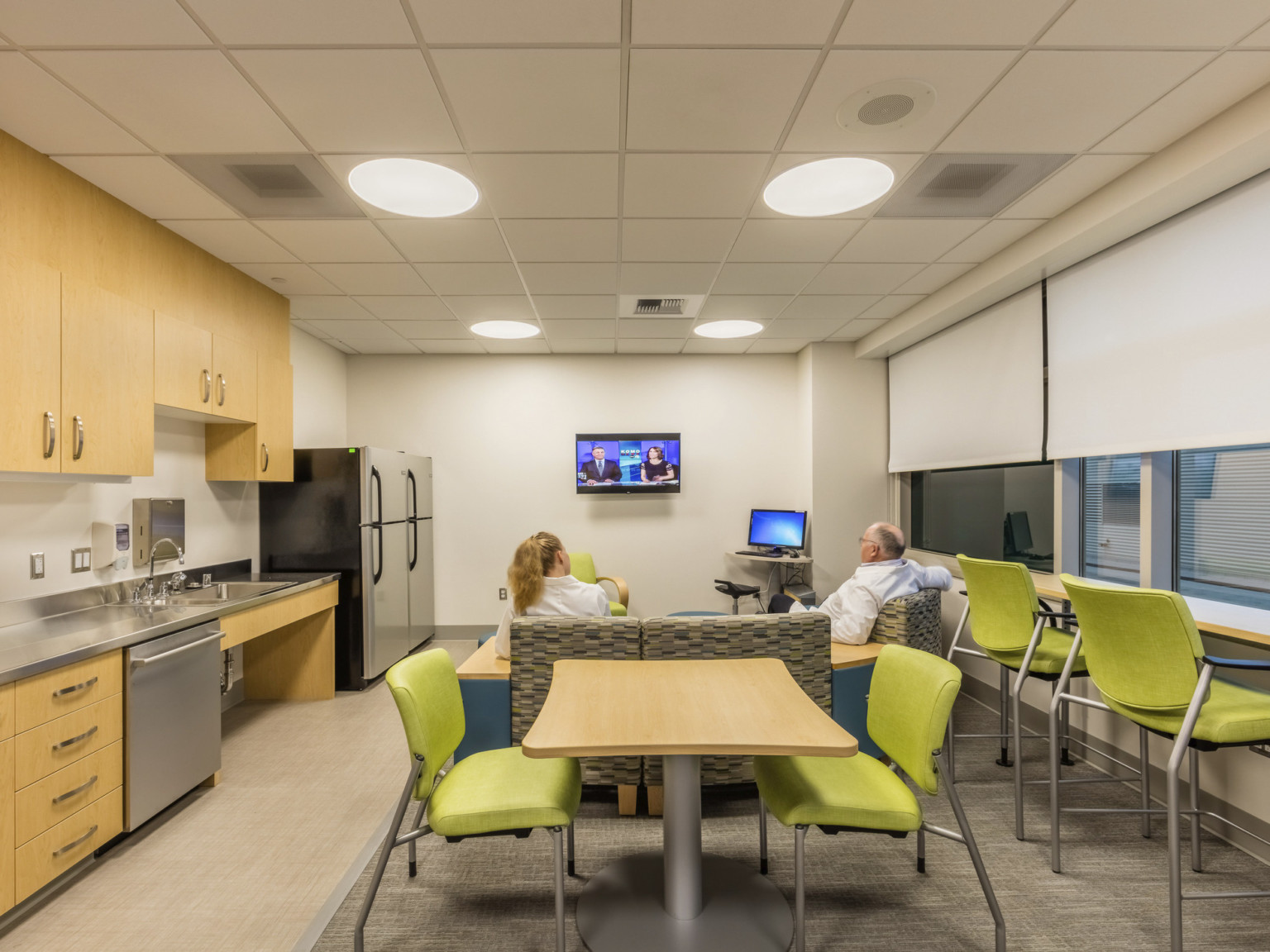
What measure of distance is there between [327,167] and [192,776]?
8.99 ft

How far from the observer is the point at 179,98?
6.99 ft

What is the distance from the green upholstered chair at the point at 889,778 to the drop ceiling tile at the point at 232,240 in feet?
11.3

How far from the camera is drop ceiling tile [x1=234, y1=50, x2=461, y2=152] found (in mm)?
1943

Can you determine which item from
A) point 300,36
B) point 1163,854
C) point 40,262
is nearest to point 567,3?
point 300,36

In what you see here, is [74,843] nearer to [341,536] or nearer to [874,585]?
[341,536]

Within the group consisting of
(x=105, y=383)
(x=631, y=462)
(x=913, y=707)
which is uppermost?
(x=105, y=383)

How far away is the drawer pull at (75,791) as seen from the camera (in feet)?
7.28

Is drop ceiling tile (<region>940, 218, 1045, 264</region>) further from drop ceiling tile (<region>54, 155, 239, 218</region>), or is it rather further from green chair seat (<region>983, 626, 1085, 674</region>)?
drop ceiling tile (<region>54, 155, 239, 218</region>)

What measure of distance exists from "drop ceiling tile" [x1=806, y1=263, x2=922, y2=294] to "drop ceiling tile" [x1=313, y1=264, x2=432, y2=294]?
8.22 feet

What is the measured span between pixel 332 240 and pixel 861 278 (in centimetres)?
307

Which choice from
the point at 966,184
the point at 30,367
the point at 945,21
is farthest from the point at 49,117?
the point at 966,184

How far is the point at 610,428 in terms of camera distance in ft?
20.2

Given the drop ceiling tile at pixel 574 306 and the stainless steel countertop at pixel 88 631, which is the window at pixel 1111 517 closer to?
the drop ceiling tile at pixel 574 306

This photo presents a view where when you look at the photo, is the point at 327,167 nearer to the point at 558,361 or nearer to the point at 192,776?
the point at 192,776
